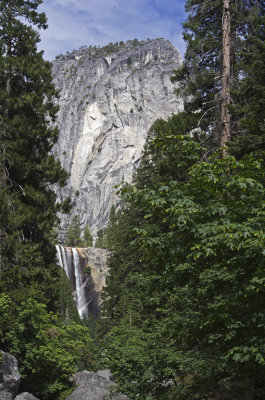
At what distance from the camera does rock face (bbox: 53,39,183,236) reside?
123 meters

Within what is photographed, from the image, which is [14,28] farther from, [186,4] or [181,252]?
[181,252]

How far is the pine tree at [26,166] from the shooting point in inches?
548

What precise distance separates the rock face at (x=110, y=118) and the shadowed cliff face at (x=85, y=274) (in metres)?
48.0

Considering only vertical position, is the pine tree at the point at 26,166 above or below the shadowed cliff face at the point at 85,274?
above

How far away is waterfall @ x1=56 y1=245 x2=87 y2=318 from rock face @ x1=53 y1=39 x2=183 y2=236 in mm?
50211

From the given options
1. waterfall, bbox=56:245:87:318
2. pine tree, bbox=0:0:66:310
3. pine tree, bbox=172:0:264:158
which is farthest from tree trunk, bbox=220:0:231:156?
waterfall, bbox=56:245:87:318

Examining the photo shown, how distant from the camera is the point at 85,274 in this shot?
64250 mm

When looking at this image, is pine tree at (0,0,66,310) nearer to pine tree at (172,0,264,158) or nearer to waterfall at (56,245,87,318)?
pine tree at (172,0,264,158)

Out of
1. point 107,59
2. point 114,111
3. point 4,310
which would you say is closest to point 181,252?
point 4,310

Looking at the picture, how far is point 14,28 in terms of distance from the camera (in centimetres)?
1677

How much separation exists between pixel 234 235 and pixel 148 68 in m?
140

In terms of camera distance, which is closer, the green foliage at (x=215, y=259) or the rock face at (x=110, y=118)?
the green foliage at (x=215, y=259)

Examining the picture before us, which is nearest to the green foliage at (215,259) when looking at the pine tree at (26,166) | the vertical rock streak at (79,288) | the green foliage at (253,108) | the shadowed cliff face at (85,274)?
the green foliage at (253,108)

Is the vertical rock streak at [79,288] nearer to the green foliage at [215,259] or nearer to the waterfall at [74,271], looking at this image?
the waterfall at [74,271]
